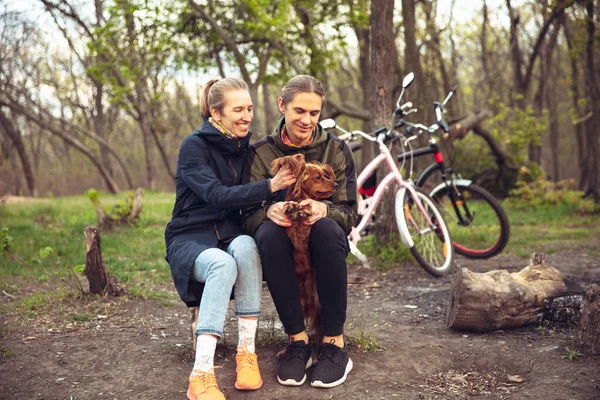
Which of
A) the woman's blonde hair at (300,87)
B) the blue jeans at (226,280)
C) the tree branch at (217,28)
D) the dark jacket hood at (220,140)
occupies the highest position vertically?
the tree branch at (217,28)

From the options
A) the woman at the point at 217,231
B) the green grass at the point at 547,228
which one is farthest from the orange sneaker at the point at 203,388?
the green grass at the point at 547,228

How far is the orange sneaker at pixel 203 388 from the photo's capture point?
8.46 feet

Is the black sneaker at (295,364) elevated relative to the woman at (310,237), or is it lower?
lower

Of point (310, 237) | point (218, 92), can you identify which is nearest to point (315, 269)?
point (310, 237)

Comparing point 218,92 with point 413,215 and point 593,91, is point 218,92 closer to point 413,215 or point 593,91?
point 413,215

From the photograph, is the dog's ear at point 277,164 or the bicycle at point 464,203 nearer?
the dog's ear at point 277,164

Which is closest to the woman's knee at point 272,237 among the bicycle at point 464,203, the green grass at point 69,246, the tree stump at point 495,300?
the tree stump at point 495,300

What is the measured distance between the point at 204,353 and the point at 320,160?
1.22 meters

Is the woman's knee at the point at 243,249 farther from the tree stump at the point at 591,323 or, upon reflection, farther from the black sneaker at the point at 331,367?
the tree stump at the point at 591,323

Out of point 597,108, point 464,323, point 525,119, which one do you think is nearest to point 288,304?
point 464,323

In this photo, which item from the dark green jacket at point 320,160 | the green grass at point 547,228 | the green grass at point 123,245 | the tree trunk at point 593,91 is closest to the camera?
the dark green jacket at point 320,160

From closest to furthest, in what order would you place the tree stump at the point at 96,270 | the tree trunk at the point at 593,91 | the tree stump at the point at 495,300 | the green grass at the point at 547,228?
1. the tree stump at the point at 495,300
2. the tree stump at the point at 96,270
3. the green grass at the point at 547,228
4. the tree trunk at the point at 593,91

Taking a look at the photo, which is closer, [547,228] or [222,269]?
[222,269]

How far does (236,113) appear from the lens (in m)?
3.08
